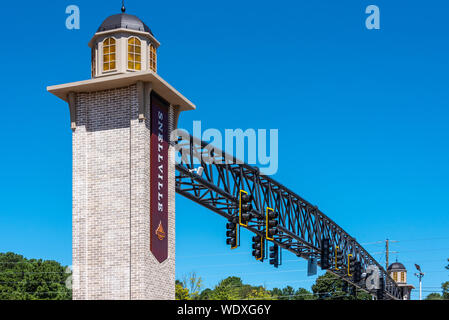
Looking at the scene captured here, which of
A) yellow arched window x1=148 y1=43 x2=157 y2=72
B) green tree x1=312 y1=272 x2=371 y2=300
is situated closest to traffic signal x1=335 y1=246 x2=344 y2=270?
yellow arched window x1=148 y1=43 x2=157 y2=72

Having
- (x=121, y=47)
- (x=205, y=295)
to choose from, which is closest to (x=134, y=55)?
(x=121, y=47)

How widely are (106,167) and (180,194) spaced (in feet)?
33.4

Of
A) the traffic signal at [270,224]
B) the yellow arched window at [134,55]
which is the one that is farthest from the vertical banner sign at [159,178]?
the traffic signal at [270,224]

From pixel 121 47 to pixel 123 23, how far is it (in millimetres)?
847

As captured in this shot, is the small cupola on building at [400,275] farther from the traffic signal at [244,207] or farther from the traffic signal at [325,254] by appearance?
the traffic signal at [244,207]

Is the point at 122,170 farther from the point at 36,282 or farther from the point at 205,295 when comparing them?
the point at 205,295

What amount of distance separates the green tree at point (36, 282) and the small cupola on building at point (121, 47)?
187ft

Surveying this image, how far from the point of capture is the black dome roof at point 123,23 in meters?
22.6

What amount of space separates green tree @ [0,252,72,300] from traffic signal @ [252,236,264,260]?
158 feet

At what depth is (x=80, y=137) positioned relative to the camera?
22250mm

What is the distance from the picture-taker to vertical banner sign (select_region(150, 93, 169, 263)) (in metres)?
21.6

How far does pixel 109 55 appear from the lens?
22.6m
